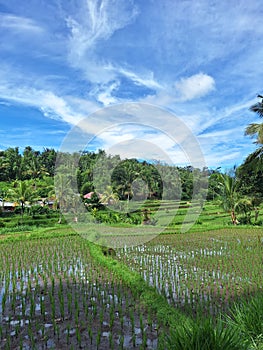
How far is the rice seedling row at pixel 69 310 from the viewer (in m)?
3.00

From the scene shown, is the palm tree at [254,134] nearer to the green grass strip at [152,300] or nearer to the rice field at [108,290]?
the rice field at [108,290]

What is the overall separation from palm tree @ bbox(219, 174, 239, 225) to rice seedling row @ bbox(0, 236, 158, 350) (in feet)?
36.0

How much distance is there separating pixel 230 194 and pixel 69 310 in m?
13.3

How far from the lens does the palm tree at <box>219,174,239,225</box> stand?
50.5ft

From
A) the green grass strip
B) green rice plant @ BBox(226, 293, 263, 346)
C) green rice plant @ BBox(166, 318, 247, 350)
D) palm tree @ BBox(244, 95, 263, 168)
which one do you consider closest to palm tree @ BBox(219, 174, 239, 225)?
palm tree @ BBox(244, 95, 263, 168)

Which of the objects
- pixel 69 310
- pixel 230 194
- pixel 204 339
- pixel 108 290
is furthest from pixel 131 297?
pixel 230 194

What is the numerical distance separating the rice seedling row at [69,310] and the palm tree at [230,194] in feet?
36.0

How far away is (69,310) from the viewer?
375 cm

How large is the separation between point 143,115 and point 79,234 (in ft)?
18.7

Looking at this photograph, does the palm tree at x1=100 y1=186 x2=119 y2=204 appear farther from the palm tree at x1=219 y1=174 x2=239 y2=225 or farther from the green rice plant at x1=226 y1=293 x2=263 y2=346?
the green rice plant at x1=226 y1=293 x2=263 y2=346

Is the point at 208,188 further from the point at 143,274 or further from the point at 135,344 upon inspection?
the point at 135,344

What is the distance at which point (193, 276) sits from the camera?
17.7 feet

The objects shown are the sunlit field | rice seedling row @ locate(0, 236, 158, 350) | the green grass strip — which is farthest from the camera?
the green grass strip

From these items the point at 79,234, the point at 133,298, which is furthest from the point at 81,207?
the point at 133,298
